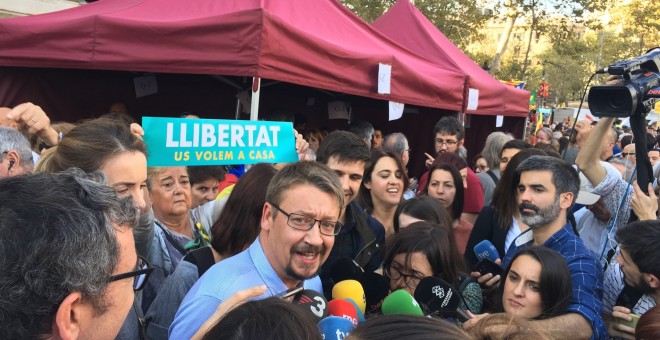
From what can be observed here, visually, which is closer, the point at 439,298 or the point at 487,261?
the point at 439,298

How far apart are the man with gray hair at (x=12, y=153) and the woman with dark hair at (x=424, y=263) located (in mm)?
1778

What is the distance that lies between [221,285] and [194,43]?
310cm

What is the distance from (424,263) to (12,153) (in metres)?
1.99

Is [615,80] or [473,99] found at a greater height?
[473,99]

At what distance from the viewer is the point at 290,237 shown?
1924 mm

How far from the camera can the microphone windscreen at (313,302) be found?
1673 millimetres

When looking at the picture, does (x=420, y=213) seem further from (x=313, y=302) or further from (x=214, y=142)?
(x=313, y=302)

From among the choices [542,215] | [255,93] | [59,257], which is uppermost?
[255,93]

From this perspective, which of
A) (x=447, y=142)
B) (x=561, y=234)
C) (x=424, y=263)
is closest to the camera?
(x=424, y=263)

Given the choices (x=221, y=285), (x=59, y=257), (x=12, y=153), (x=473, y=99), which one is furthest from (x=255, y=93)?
(x=473, y=99)

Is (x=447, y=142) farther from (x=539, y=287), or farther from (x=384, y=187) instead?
(x=539, y=287)

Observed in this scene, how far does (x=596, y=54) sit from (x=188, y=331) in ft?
128

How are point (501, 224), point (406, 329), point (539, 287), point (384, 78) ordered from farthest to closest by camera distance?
point (384, 78) → point (501, 224) → point (539, 287) → point (406, 329)

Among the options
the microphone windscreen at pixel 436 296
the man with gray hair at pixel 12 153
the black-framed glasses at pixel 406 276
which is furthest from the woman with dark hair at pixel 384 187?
the man with gray hair at pixel 12 153
